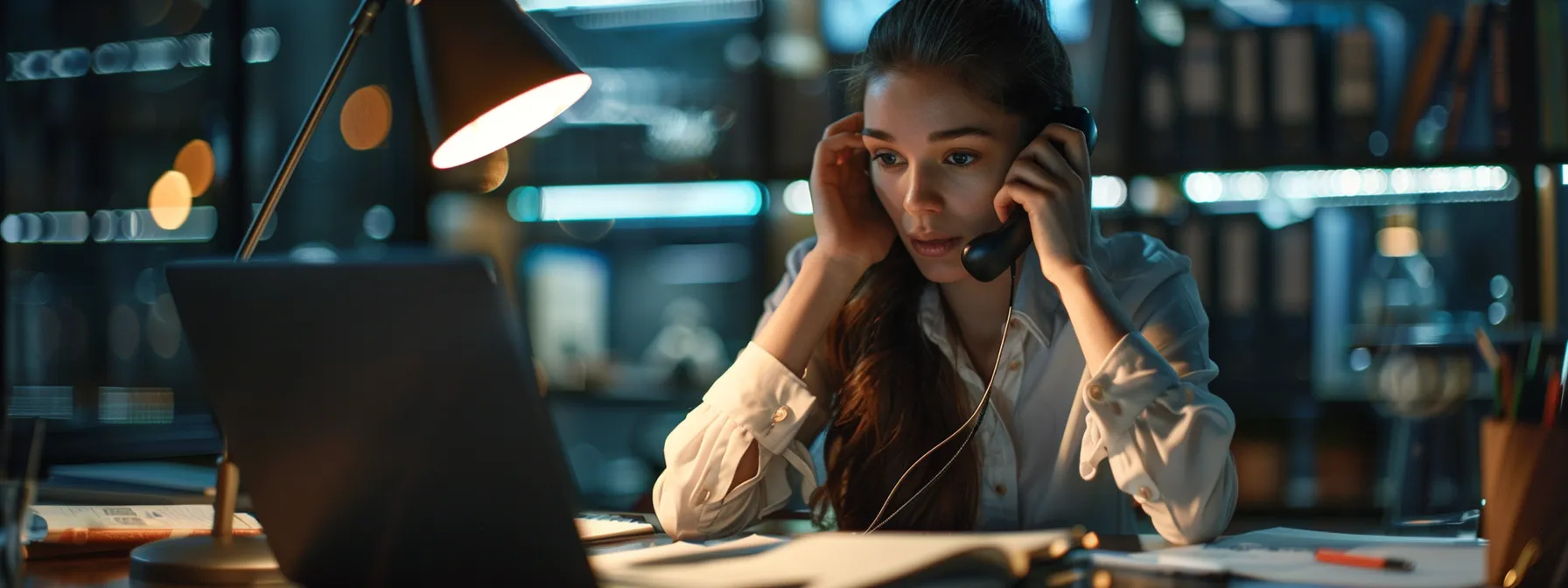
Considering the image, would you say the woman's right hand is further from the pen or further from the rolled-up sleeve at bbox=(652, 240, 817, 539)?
the pen

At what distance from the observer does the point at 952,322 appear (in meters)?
1.53

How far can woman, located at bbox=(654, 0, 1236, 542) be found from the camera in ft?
4.14

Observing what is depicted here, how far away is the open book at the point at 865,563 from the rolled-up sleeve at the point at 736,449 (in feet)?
1.35

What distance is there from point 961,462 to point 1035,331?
19 centimetres

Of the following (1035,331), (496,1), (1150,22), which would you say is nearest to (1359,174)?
(1150,22)

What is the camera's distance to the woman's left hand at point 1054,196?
1241mm

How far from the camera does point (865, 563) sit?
734 mm

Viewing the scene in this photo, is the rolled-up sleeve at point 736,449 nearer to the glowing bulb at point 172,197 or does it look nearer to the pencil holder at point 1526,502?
the pencil holder at point 1526,502

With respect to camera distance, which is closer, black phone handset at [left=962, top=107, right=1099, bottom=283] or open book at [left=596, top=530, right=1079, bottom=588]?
open book at [left=596, top=530, right=1079, bottom=588]

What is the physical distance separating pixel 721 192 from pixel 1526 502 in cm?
225

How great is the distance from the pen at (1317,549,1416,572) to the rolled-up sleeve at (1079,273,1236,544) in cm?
21

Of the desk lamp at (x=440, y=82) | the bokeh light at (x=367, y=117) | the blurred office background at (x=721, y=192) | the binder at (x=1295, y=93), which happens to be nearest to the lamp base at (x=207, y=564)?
the desk lamp at (x=440, y=82)

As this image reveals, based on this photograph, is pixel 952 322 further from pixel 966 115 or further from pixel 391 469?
pixel 391 469

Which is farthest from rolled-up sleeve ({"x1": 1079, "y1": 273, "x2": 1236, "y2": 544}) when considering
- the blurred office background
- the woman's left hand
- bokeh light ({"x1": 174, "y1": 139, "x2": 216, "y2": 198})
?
bokeh light ({"x1": 174, "y1": 139, "x2": 216, "y2": 198})
